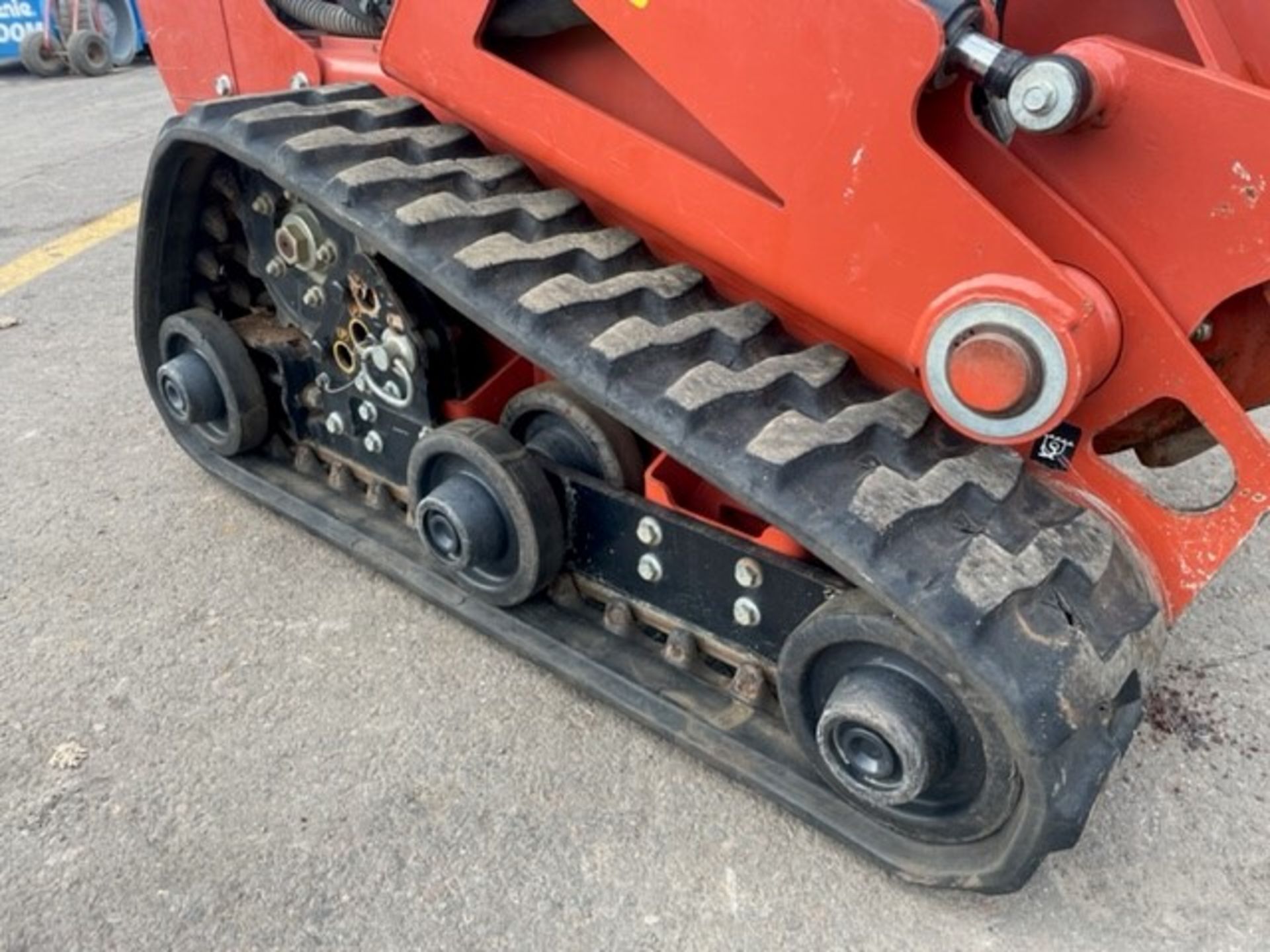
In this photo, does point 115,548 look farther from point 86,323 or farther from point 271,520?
point 86,323

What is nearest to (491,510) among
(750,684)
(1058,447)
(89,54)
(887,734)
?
(750,684)

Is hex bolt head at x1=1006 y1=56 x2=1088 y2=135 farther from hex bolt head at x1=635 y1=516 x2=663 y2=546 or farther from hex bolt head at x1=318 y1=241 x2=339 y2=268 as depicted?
hex bolt head at x1=318 y1=241 x2=339 y2=268

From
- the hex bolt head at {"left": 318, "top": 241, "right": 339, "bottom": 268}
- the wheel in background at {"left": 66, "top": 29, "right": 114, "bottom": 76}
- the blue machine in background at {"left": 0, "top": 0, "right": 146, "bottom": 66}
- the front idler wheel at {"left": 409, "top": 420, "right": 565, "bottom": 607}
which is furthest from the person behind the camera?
the blue machine in background at {"left": 0, "top": 0, "right": 146, "bottom": 66}

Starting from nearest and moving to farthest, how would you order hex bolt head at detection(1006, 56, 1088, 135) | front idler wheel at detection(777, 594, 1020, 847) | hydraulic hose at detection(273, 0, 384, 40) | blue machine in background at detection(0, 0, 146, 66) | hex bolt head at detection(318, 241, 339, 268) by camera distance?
hex bolt head at detection(1006, 56, 1088, 135)
front idler wheel at detection(777, 594, 1020, 847)
hex bolt head at detection(318, 241, 339, 268)
hydraulic hose at detection(273, 0, 384, 40)
blue machine in background at detection(0, 0, 146, 66)

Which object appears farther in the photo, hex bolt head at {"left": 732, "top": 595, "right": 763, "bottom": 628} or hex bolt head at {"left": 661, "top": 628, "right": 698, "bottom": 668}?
hex bolt head at {"left": 661, "top": 628, "right": 698, "bottom": 668}

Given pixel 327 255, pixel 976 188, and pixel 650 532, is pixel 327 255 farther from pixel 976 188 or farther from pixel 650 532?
pixel 976 188

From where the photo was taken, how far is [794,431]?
166 centimetres

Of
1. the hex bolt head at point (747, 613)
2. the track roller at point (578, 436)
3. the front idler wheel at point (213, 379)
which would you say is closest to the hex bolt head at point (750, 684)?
the hex bolt head at point (747, 613)

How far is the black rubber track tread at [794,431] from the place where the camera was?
1.53m

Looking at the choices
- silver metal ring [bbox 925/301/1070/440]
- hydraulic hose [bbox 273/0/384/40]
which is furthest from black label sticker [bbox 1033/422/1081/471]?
hydraulic hose [bbox 273/0/384/40]

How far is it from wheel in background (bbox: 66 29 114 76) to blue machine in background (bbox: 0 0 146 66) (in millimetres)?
239

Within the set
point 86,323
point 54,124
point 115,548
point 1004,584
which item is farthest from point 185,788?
point 54,124

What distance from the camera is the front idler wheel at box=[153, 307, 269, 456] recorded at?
8.59 ft

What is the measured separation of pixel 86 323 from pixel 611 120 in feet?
8.39
